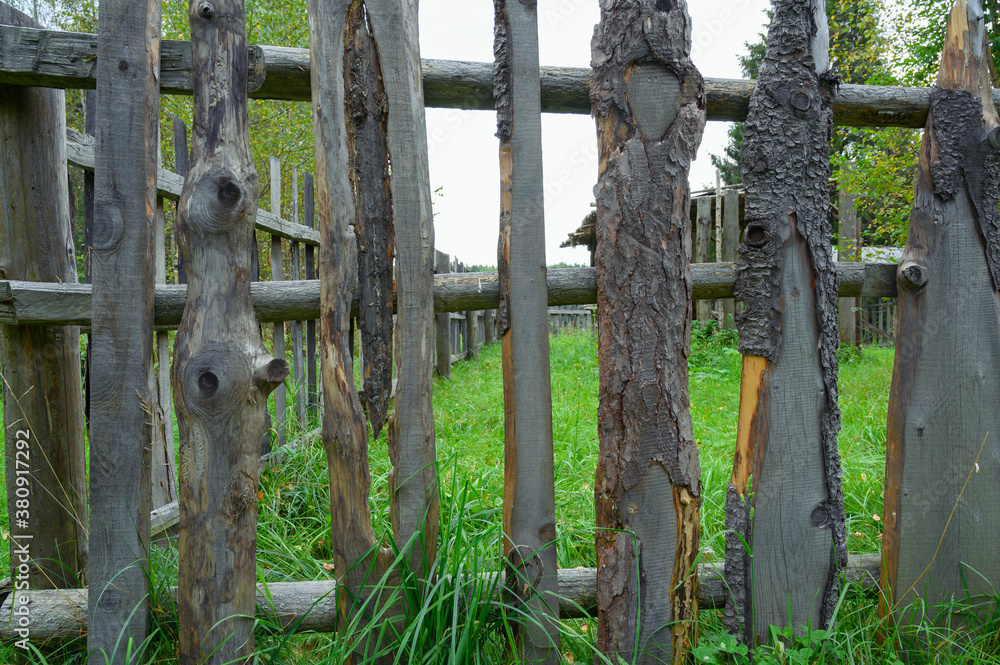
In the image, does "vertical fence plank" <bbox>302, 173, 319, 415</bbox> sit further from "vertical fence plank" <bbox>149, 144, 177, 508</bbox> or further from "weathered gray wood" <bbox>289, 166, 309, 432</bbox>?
"vertical fence plank" <bbox>149, 144, 177, 508</bbox>

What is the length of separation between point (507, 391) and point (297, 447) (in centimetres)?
220

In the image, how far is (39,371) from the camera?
6.21ft

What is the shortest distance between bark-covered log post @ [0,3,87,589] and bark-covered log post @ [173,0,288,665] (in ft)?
2.16

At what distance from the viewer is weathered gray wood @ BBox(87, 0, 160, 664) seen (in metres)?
1.64

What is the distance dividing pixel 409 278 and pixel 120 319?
868 mm

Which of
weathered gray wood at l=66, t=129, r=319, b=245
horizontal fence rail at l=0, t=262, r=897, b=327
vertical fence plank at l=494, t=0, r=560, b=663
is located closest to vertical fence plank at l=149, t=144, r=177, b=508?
weathered gray wood at l=66, t=129, r=319, b=245

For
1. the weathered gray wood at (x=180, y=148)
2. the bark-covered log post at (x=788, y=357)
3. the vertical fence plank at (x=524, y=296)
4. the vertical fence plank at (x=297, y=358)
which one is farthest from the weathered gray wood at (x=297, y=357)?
the bark-covered log post at (x=788, y=357)

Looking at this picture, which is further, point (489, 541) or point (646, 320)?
point (489, 541)

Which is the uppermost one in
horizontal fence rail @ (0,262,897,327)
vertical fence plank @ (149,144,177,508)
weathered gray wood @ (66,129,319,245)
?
weathered gray wood @ (66,129,319,245)

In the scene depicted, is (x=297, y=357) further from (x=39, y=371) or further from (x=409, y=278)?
(x=409, y=278)

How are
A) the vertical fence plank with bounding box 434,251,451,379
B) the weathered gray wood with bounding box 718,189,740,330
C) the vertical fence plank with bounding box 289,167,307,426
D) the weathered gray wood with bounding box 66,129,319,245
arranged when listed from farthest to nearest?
the weathered gray wood with bounding box 718,189,740,330
the vertical fence plank with bounding box 434,251,451,379
the vertical fence plank with bounding box 289,167,307,426
the weathered gray wood with bounding box 66,129,319,245

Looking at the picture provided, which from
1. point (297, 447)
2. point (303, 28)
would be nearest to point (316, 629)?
point (297, 447)

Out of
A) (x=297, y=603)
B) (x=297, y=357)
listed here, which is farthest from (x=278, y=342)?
(x=297, y=603)

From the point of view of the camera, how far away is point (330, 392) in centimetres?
169
